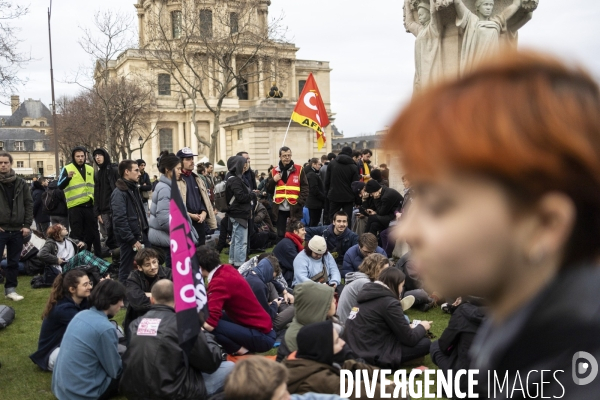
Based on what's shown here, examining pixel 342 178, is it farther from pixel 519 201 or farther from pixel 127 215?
pixel 519 201

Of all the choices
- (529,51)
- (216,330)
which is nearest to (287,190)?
(216,330)

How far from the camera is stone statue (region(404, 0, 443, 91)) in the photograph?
8977 millimetres

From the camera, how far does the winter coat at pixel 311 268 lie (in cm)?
803

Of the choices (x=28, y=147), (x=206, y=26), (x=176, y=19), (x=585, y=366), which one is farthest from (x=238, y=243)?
(x=28, y=147)

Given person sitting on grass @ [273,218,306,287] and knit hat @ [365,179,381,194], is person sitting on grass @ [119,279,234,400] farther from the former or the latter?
knit hat @ [365,179,381,194]

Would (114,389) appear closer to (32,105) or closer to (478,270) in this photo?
(478,270)

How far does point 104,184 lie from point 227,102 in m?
54.6

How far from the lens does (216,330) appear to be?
19.6ft

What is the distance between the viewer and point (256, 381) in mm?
3125

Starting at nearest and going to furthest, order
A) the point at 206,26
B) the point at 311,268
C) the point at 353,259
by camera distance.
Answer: the point at 311,268
the point at 353,259
the point at 206,26

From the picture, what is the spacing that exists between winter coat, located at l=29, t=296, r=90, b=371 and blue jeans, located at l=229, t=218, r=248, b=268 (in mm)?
4360

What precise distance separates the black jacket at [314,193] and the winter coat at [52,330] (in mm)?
6787

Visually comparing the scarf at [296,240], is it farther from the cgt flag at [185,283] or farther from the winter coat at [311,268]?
the cgt flag at [185,283]

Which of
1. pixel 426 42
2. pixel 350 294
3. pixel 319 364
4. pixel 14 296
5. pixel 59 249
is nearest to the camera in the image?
pixel 319 364
